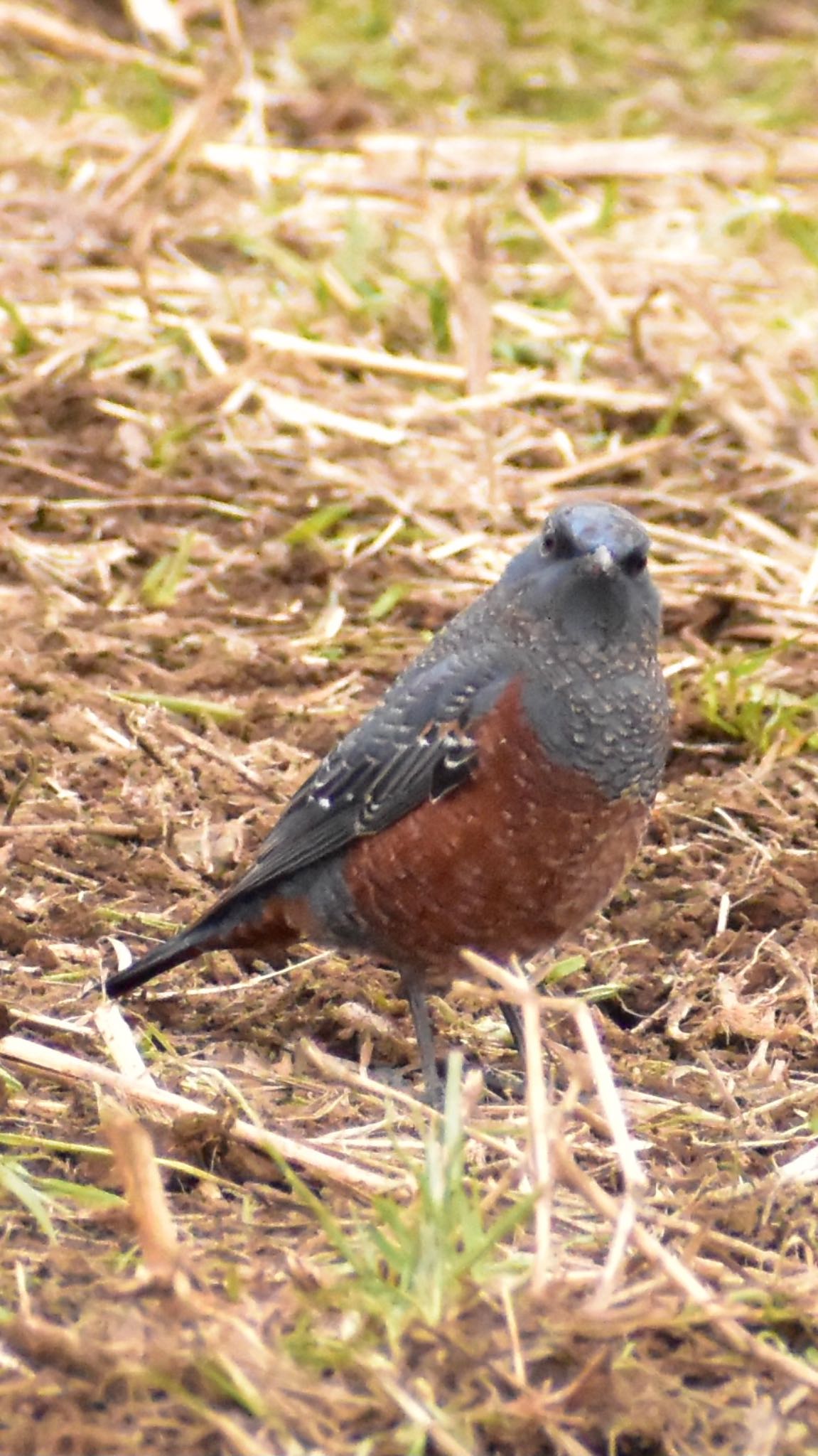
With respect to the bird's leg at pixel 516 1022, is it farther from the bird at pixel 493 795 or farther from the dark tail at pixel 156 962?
the dark tail at pixel 156 962

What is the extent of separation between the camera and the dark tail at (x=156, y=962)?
434 centimetres

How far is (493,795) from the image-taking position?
13.9 ft

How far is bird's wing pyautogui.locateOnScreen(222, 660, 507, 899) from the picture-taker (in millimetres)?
4371

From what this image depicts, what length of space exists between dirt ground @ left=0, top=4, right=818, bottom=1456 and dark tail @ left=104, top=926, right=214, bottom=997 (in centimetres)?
10

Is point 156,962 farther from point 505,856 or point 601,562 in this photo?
point 601,562

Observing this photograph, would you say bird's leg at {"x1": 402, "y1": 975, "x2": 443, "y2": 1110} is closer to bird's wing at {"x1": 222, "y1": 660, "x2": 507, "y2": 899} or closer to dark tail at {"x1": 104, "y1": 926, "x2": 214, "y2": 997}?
bird's wing at {"x1": 222, "y1": 660, "x2": 507, "y2": 899}

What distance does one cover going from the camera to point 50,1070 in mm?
4016

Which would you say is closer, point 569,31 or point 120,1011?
point 120,1011

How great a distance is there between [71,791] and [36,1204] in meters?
1.82

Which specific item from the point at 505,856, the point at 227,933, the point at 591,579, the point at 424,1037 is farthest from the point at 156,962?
the point at 591,579

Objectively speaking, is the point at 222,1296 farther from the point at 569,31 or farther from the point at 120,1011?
the point at 569,31

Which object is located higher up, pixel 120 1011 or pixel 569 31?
pixel 569 31

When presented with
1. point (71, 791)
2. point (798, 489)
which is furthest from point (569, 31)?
point (71, 791)

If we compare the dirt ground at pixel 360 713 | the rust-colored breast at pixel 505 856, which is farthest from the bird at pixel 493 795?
the dirt ground at pixel 360 713
